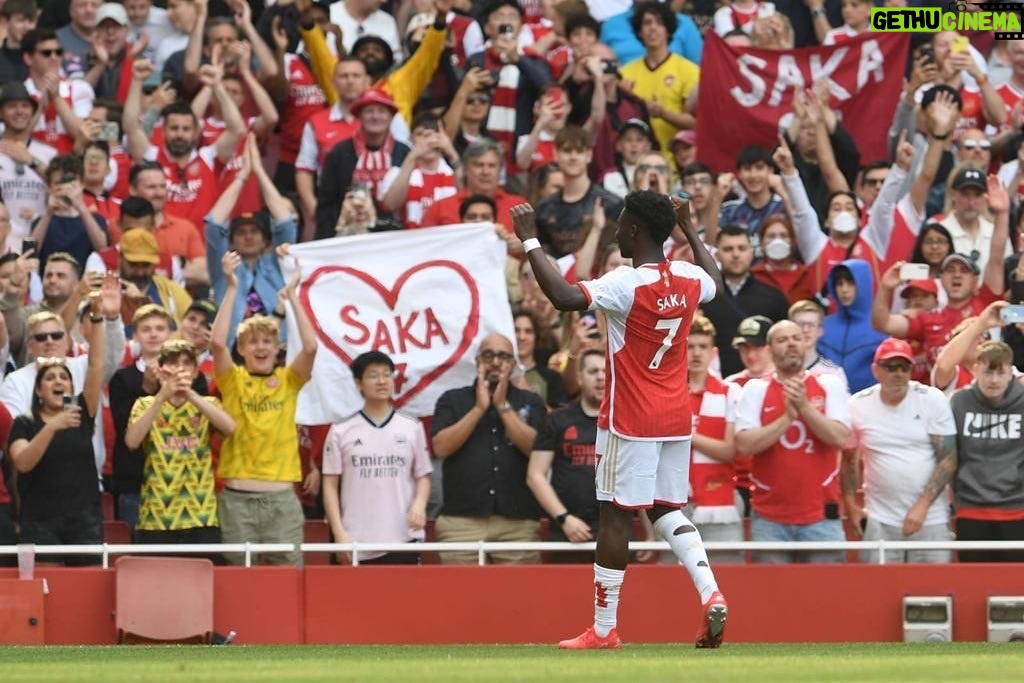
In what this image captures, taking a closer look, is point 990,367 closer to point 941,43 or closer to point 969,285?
point 969,285

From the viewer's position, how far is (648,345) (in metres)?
11.4

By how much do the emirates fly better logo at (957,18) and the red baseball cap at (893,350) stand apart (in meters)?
6.00

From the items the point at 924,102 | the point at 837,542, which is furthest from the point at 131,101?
the point at 837,542

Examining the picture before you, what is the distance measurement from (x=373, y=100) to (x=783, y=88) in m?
3.94

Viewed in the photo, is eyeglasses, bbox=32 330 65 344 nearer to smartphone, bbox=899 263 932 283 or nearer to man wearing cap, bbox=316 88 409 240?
man wearing cap, bbox=316 88 409 240

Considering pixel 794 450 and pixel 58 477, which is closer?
pixel 58 477

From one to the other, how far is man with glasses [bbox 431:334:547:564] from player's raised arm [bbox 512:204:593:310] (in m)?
3.80

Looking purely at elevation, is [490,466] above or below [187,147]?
below

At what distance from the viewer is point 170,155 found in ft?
61.0

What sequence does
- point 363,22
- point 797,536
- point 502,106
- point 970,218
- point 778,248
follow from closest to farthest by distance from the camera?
point 797,536, point 778,248, point 970,218, point 502,106, point 363,22

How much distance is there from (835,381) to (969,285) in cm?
194

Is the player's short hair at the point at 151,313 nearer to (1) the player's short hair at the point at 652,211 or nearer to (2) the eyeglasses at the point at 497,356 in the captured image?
(2) the eyeglasses at the point at 497,356

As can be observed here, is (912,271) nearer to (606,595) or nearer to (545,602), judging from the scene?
(545,602)

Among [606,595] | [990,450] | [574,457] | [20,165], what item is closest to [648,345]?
[606,595]
